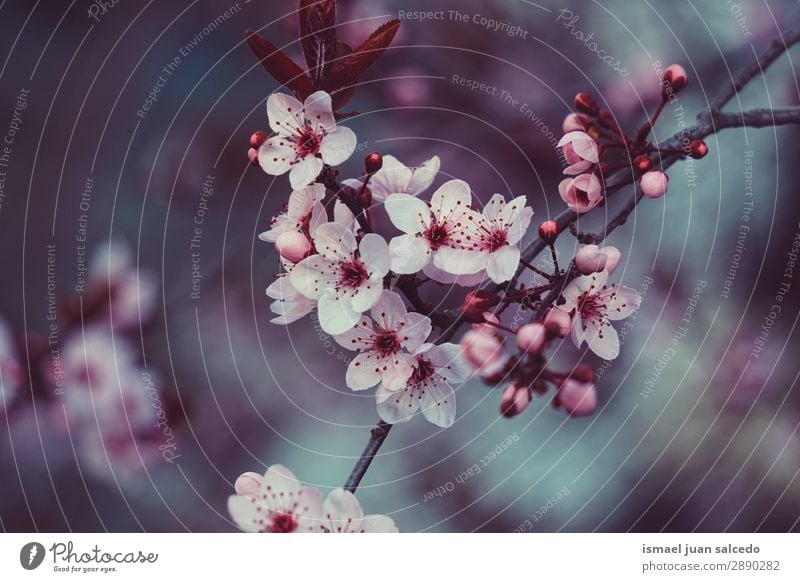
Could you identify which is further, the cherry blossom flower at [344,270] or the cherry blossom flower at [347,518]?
the cherry blossom flower at [347,518]

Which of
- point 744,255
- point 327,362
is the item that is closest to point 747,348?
point 744,255

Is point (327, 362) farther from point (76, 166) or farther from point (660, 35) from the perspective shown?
point (660, 35)

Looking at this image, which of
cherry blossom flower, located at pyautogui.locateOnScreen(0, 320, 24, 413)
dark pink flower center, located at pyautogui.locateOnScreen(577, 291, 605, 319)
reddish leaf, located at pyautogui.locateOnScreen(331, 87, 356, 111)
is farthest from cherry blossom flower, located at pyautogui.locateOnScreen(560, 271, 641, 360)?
cherry blossom flower, located at pyautogui.locateOnScreen(0, 320, 24, 413)

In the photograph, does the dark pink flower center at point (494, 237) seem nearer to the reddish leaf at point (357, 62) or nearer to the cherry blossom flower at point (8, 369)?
the reddish leaf at point (357, 62)

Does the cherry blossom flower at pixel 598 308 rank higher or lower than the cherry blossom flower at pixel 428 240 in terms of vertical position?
lower
